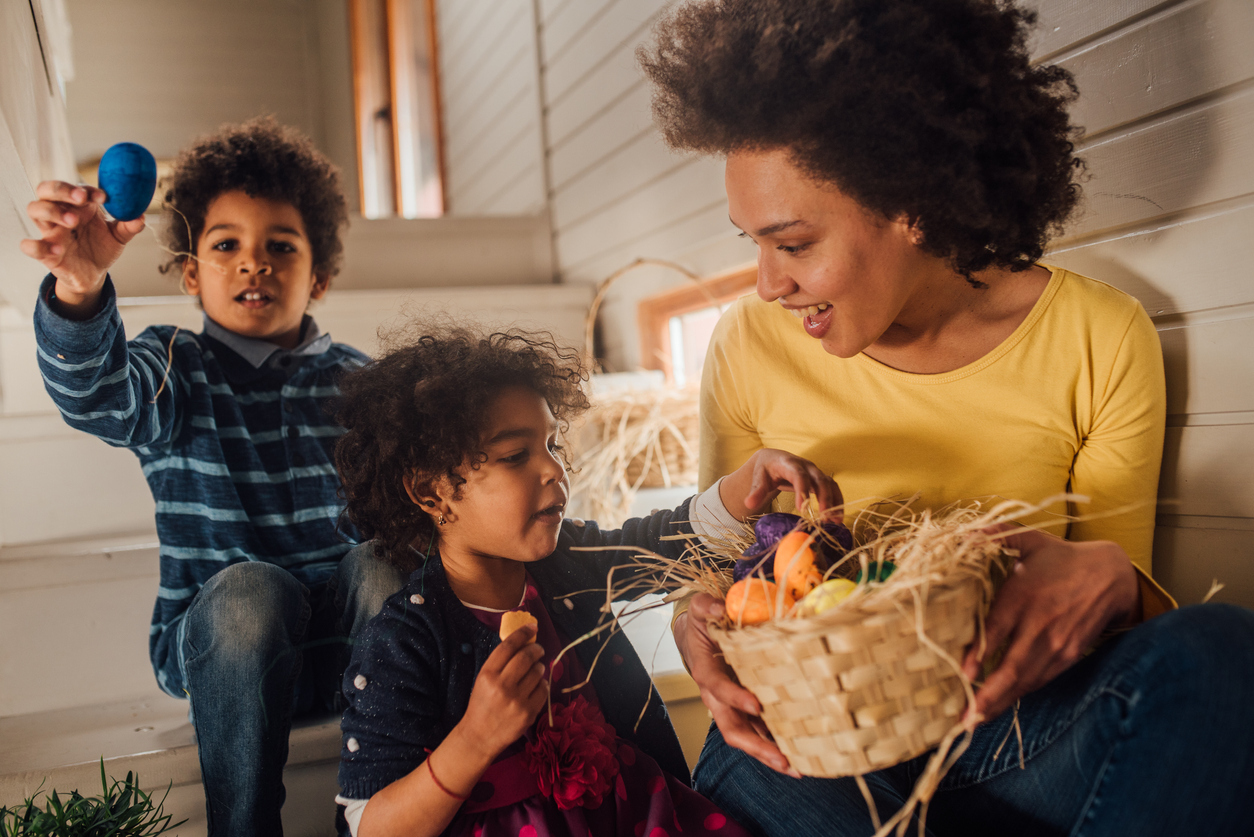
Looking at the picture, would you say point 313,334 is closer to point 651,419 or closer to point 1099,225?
point 651,419

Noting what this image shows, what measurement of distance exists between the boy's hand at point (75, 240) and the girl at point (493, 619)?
34 cm

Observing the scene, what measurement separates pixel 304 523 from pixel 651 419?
0.77 metres

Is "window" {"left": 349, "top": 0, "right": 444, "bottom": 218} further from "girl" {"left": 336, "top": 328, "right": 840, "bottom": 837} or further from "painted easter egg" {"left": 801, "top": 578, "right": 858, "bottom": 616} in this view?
"painted easter egg" {"left": 801, "top": 578, "right": 858, "bottom": 616}

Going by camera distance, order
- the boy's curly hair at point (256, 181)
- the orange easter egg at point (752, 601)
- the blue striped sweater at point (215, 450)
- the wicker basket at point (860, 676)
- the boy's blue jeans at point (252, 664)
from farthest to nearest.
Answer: the boy's curly hair at point (256, 181) < the blue striped sweater at point (215, 450) < the boy's blue jeans at point (252, 664) < the orange easter egg at point (752, 601) < the wicker basket at point (860, 676)

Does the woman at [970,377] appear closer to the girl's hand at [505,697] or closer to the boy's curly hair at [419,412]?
the girl's hand at [505,697]

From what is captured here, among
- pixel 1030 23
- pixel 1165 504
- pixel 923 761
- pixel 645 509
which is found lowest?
pixel 923 761

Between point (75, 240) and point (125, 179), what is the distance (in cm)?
10

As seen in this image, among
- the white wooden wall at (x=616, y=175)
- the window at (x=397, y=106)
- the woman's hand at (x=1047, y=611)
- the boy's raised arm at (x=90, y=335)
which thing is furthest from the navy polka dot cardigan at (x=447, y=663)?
the window at (x=397, y=106)

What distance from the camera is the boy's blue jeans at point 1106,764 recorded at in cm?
63

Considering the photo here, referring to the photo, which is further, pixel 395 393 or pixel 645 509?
pixel 645 509

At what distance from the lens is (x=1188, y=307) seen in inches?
38.9

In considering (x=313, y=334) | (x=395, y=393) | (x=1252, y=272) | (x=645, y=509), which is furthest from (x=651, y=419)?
(x=1252, y=272)

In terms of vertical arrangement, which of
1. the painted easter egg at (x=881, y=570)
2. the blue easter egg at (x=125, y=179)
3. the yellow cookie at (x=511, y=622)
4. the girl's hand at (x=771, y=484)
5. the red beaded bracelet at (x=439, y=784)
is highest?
the blue easter egg at (x=125, y=179)

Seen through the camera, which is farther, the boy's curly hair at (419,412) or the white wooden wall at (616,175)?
the white wooden wall at (616,175)
